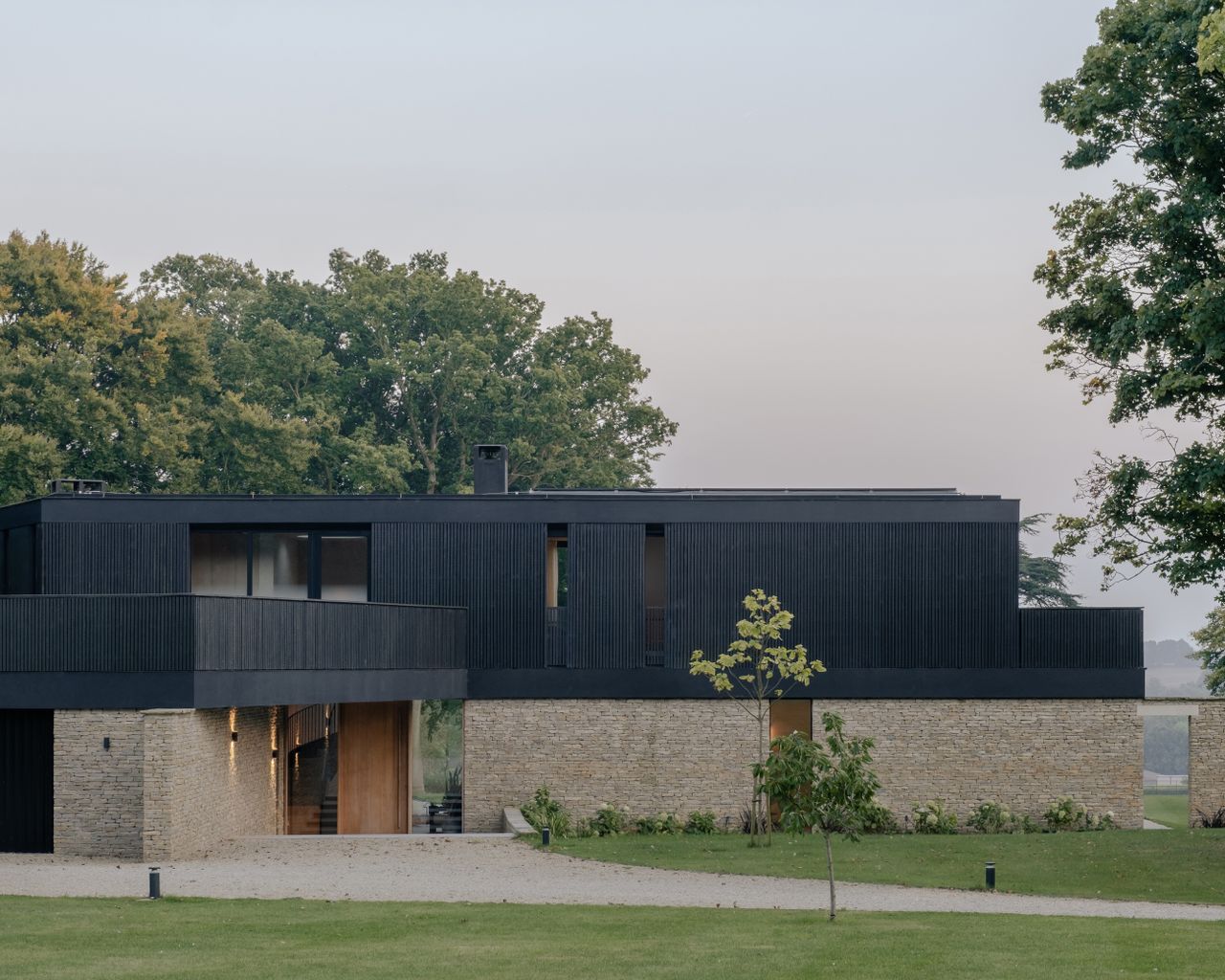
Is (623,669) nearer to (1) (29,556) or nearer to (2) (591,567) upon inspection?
(2) (591,567)

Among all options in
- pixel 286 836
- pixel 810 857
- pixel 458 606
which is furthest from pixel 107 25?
pixel 810 857

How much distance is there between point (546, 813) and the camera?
104 feet

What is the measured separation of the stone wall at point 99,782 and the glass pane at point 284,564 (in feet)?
26.3

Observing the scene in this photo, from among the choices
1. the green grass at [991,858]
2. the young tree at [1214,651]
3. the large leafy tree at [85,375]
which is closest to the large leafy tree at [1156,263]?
the green grass at [991,858]

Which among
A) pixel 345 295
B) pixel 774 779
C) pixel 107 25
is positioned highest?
pixel 107 25

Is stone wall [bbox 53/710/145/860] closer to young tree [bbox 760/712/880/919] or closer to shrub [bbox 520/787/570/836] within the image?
shrub [bbox 520/787/570/836]

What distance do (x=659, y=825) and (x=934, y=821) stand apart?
5477 millimetres

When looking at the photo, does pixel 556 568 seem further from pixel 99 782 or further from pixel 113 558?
pixel 99 782

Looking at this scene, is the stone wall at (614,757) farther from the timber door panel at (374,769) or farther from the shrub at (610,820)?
the timber door panel at (374,769)

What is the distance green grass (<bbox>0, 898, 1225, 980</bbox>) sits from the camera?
15828mm

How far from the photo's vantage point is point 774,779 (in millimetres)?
19938

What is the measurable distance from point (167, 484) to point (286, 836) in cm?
2748

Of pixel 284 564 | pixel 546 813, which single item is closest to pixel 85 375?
pixel 284 564

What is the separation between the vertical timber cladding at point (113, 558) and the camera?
107 feet
